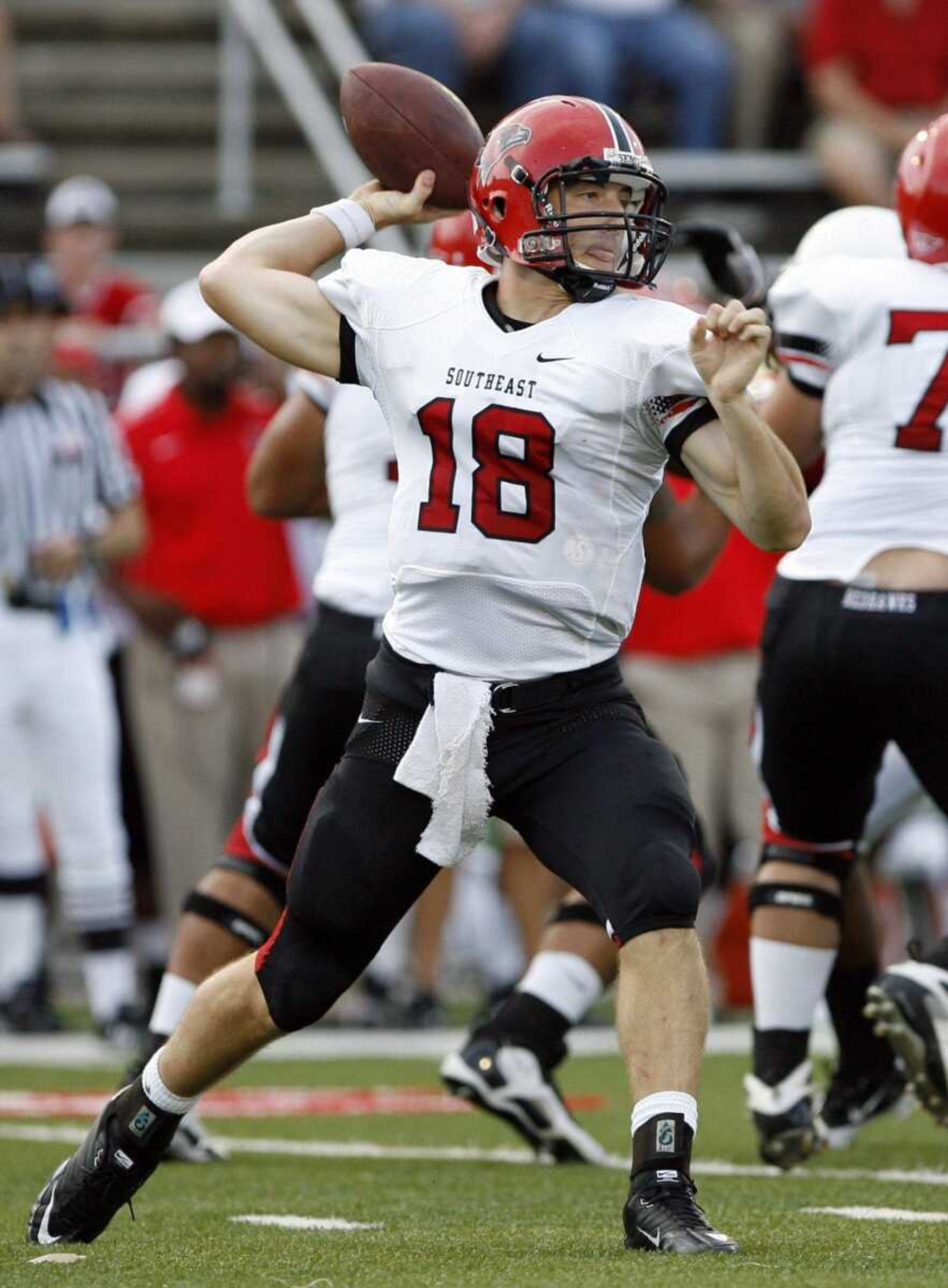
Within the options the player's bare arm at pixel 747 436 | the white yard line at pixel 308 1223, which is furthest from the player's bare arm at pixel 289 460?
the player's bare arm at pixel 747 436

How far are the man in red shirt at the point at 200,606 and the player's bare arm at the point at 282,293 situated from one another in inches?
168

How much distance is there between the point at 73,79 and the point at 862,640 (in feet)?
28.5

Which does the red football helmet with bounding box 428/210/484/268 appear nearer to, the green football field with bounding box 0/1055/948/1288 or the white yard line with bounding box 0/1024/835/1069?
the green football field with bounding box 0/1055/948/1288

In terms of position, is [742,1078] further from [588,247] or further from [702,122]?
[702,122]

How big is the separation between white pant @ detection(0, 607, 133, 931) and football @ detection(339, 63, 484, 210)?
146 inches

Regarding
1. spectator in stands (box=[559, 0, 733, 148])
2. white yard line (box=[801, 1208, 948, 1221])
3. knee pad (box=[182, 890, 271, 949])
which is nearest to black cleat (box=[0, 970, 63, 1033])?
knee pad (box=[182, 890, 271, 949])

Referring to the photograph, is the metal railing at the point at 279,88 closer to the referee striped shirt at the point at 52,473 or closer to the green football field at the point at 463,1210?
the referee striped shirt at the point at 52,473

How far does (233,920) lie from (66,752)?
9.00 ft

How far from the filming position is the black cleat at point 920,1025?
4344 millimetres

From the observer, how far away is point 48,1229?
3.74 metres

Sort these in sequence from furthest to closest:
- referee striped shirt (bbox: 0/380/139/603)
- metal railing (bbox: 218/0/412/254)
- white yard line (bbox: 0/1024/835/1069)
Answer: metal railing (bbox: 218/0/412/254) → referee striped shirt (bbox: 0/380/139/603) → white yard line (bbox: 0/1024/835/1069)

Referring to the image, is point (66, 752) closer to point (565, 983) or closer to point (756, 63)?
point (565, 983)

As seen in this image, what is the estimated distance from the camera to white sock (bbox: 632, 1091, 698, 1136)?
3.44 metres

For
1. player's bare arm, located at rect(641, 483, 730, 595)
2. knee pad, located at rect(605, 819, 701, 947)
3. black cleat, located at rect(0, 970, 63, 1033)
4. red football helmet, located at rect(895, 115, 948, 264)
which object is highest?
red football helmet, located at rect(895, 115, 948, 264)
